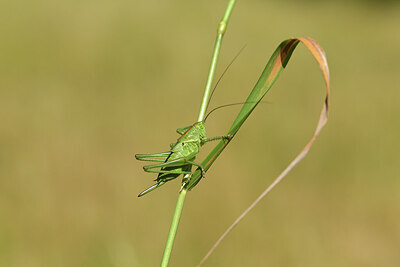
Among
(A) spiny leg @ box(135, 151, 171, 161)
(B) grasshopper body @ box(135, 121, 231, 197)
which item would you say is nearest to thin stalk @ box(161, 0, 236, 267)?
(B) grasshopper body @ box(135, 121, 231, 197)

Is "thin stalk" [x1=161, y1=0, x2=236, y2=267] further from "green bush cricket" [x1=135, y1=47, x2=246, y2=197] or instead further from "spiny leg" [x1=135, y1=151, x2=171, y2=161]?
"spiny leg" [x1=135, y1=151, x2=171, y2=161]

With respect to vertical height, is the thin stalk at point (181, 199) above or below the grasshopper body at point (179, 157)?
above

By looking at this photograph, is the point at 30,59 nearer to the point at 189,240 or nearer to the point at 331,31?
the point at 189,240

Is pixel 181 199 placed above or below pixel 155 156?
above

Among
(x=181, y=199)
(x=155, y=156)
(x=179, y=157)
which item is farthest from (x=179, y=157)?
(x=181, y=199)

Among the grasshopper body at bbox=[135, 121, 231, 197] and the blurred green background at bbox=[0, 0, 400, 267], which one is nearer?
the grasshopper body at bbox=[135, 121, 231, 197]

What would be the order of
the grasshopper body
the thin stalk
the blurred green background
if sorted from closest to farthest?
the thin stalk → the grasshopper body → the blurred green background

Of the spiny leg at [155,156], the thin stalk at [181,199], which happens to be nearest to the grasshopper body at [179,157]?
the spiny leg at [155,156]

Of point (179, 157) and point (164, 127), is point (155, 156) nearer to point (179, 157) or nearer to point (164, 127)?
point (179, 157)

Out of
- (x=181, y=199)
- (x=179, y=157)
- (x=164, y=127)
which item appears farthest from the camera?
(x=164, y=127)

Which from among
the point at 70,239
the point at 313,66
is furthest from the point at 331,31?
the point at 70,239

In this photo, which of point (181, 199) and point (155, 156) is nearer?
point (181, 199)

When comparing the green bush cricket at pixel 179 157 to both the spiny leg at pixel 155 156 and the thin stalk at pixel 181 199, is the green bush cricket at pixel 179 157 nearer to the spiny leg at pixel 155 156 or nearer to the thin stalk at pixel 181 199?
the spiny leg at pixel 155 156
